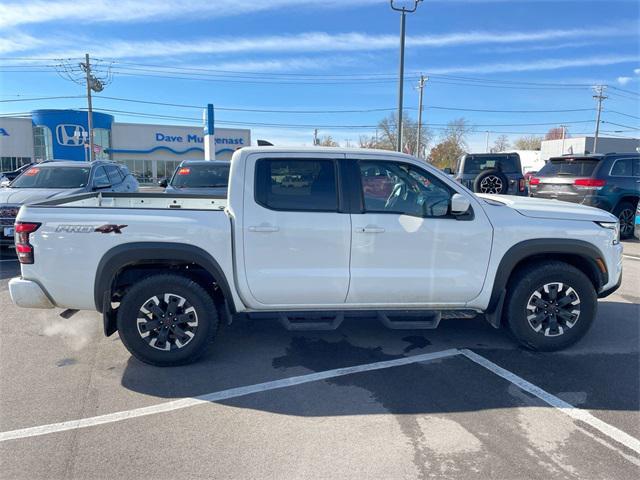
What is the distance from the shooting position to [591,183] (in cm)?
1001

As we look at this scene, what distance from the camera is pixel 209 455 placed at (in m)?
2.80

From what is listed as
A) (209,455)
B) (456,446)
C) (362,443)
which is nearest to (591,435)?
(456,446)

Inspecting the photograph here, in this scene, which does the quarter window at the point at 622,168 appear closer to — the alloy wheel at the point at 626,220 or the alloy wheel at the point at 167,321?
the alloy wheel at the point at 626,220

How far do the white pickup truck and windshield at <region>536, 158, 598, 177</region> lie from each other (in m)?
6.86

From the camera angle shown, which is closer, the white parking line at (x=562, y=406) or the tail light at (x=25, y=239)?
the white parking line at (x=562, y=406)

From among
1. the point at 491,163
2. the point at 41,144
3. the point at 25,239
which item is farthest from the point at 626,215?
the point at 41,144

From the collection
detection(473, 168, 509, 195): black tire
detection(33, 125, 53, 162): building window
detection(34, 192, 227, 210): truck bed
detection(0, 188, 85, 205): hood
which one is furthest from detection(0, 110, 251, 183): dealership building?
detection(34, 192, 227, 210): truck bed

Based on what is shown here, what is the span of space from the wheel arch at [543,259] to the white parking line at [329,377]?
575mm

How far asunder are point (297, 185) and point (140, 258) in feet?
4.78

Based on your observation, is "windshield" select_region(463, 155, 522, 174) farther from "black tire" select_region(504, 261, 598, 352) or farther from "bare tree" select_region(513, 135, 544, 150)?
"bare tree" select_region(513, 135, 544, 150)

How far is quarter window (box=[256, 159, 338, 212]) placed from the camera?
3.93m

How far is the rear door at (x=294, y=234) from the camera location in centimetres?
386

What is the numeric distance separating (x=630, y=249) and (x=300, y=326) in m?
9.03

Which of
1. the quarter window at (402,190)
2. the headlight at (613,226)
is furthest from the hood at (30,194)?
the headlight at (613,226)
